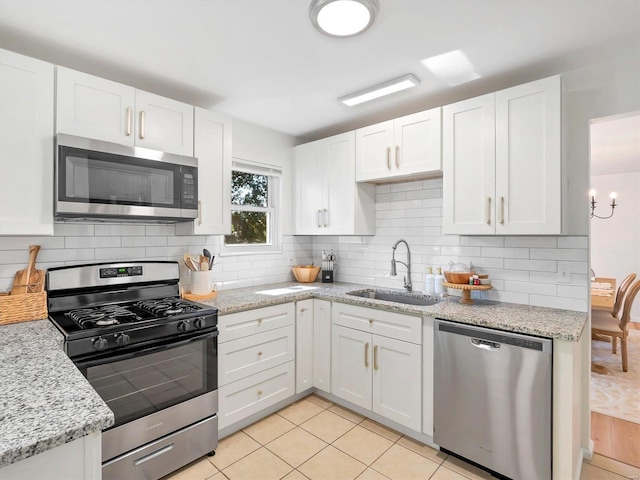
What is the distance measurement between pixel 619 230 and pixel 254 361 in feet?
22.3

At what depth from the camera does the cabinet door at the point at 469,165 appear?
231 centimetres

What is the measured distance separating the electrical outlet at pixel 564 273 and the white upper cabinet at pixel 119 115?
2.66 metres

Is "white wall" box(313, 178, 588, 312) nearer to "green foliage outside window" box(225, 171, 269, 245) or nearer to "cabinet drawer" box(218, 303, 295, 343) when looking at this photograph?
"green foliage outside window" box(225, 171, 269, 245)

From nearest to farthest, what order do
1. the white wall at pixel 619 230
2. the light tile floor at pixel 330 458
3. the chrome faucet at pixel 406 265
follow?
the light tile floor at pixel 330 458, the chrome faucet at pixel 406 265, the white wall at pixel 619 230

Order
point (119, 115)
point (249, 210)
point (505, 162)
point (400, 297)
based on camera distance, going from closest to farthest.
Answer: point (119, 115) → point (505, 162) → point (400, 297) → point (249, 210)

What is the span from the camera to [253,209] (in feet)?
11.2

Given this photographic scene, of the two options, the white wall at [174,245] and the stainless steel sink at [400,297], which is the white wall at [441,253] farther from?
the white wall at [174,245]

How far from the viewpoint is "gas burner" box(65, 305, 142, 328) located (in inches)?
A: 71.7

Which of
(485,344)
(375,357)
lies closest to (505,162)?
(485,344)

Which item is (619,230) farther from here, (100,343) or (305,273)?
(100,343)

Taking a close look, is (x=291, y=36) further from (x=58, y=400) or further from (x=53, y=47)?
(x=58, y=400)

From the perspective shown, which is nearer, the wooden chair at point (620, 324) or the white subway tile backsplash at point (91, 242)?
the white subway tile backsplash at point (91, 242)

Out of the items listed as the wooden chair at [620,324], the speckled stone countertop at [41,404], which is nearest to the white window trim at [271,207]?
the speckled stone countertop at [41,404]

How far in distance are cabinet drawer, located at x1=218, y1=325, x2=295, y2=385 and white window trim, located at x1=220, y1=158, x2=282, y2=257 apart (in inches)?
36.3
